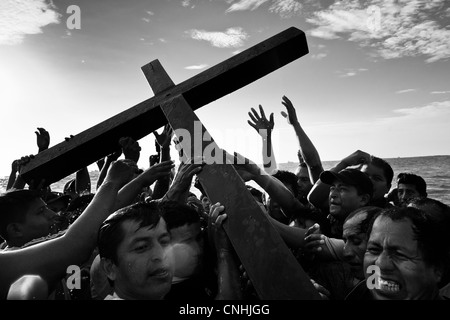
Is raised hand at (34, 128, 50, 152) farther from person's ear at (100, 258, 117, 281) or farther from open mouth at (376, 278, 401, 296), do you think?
open mouth at (376, 278, 401, 296)

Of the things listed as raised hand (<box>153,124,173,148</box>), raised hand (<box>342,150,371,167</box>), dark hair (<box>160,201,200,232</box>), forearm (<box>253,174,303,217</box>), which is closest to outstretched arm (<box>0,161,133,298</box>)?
dark hair (<box>160,201,200,232</box>)

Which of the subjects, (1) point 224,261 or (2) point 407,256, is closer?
(2) point 407,256

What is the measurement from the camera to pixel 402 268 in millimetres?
1488

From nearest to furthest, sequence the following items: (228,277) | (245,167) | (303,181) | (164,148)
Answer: (228,277), (245,167), (164,148), (303,181)

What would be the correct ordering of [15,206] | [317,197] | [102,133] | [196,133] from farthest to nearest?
[317,197]
[15,206]
[102,133]
[196,133]

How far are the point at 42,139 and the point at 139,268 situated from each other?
2554mm

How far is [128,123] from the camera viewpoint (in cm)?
215

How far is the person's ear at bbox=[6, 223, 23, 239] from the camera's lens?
2.57 m

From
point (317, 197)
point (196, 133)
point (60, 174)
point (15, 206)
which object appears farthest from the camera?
point (317, 197)

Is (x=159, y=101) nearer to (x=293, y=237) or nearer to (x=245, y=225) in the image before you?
(x=245, y=225)

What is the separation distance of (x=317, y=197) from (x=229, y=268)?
6.47ft

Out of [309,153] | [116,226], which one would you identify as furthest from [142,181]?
[309,153]

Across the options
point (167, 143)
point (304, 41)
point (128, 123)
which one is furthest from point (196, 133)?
point (167, 143)
